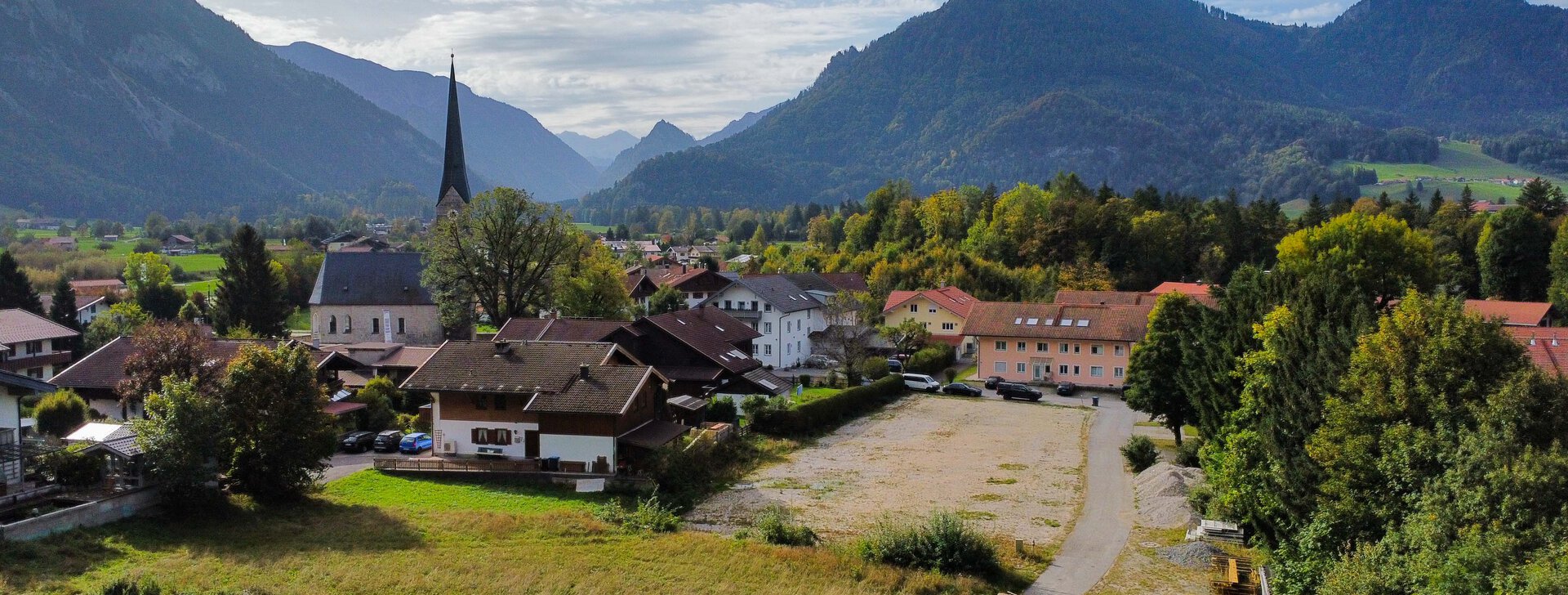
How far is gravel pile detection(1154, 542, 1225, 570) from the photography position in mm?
24641

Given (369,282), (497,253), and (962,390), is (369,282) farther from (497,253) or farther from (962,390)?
(962,390)

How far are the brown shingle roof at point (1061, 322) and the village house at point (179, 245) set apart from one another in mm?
134658

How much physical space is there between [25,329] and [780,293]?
40.0 meters

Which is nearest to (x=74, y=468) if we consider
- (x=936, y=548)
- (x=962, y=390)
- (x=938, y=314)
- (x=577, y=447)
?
(x=577, y=447)

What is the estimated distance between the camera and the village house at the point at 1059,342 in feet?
183

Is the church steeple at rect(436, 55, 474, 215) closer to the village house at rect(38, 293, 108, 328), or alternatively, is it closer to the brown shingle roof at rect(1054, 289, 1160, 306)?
the village house at rect(38, 293, 108, 328)

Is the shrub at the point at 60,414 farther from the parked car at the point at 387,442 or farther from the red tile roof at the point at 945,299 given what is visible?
the red tile roof at the point at 945,299

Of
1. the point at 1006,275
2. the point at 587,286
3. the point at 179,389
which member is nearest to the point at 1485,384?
the point at 179,389

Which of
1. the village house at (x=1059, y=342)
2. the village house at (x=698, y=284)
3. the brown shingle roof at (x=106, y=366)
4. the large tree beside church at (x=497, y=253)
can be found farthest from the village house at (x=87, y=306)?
the village house at (x=1059, y=342)

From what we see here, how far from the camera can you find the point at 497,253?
2094 inches

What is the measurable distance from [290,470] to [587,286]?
3059cm

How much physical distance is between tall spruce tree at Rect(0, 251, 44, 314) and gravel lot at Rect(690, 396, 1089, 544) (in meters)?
54.3

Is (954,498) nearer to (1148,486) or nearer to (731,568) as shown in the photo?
(1148,486)

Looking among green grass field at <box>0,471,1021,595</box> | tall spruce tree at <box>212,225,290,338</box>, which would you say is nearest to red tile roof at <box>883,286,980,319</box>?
tall spruce tree at <box>212,225,290,338</box>
